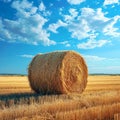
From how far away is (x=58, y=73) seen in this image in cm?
1344

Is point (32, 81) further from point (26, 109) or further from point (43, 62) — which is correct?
point (26, 109)

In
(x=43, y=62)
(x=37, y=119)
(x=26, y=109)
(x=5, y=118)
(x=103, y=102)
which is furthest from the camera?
(x=43, y=62)

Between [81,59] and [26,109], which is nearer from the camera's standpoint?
[26,109]

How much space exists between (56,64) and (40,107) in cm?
555

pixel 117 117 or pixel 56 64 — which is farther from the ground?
pixel 56 64

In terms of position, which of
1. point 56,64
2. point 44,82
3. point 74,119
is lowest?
point 74,119

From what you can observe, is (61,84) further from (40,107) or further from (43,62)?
(40,107)

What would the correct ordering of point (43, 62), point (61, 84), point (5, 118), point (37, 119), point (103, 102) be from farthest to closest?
point (43, 62), point (61, 84), point (103, 102), point (5, 118), point (37, 119)

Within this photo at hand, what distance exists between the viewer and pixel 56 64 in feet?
44.9

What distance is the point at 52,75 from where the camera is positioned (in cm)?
1361

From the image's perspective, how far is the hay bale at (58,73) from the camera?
13562mm

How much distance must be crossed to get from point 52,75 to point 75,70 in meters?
1.70

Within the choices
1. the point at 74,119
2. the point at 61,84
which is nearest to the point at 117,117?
the point at 74,119

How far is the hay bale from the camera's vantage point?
534 inches
